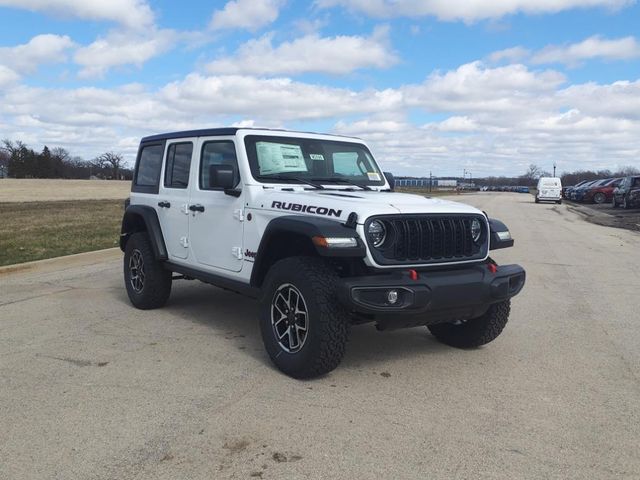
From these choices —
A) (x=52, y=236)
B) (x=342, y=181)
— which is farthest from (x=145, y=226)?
(x=52, y=236)

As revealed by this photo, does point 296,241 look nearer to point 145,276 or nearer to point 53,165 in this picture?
point 145,276

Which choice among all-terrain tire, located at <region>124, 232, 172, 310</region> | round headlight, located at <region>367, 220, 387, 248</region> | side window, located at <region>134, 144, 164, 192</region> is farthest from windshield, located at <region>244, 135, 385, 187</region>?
all-terrain tire, located at <region>124, 232, 172, 310</region>

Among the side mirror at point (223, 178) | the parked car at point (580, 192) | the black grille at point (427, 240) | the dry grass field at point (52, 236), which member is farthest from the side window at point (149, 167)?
the parked car at point (580, 192)

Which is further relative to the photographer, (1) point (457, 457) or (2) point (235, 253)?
(2) point (235, 253)

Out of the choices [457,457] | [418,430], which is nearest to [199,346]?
[418,430]

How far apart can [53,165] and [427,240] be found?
105 meters

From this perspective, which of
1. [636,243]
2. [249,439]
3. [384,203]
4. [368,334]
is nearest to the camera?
[249,439]

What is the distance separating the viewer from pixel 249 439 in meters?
3.43

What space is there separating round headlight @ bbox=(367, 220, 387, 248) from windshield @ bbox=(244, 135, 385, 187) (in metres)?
1.26

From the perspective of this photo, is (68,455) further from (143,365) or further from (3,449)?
(143,365)

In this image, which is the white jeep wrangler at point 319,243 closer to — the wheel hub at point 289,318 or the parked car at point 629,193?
the wheel hub at point 289,318

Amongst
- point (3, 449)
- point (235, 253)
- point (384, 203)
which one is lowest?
point (3, 449)

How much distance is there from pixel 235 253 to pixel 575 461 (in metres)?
3.12

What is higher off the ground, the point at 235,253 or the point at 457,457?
the point at 235,253
